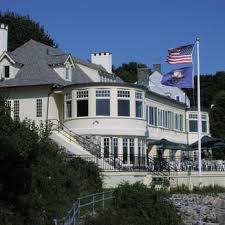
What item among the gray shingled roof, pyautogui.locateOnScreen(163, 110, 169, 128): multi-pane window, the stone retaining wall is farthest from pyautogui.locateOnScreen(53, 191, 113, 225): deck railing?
pyautogui.locateOnScreen(163, 110, 169, 128): multi-pane window

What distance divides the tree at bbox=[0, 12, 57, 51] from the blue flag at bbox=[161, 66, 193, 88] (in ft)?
94.7

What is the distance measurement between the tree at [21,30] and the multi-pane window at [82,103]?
25.7 meters

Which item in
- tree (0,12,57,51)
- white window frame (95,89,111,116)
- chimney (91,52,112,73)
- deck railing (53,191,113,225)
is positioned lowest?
deck railing (53,191,113,225)

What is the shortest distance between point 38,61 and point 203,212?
18698 millimetres

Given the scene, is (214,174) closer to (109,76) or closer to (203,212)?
(203,212)

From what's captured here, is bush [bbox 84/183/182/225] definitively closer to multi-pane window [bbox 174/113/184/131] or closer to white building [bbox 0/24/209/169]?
white building [bbox 0/24/209/169]

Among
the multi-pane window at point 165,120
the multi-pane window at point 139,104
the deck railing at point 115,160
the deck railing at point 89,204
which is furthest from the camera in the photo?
the multi-pane window at point 165,120

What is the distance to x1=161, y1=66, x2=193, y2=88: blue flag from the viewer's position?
134 feet

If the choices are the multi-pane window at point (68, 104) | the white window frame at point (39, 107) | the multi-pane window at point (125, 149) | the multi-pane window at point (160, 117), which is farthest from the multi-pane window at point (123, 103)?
the multi-pane window at point (160, 117)

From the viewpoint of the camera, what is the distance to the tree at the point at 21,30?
67.5m

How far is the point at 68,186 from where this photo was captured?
27469 millimetres

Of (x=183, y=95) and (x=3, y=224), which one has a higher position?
(x=183, y=95)

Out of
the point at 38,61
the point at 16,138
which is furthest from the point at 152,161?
the point at 16,138

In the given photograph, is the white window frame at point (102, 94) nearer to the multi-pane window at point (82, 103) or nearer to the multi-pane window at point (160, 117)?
→ the multi-pane window at point (82, 103)
